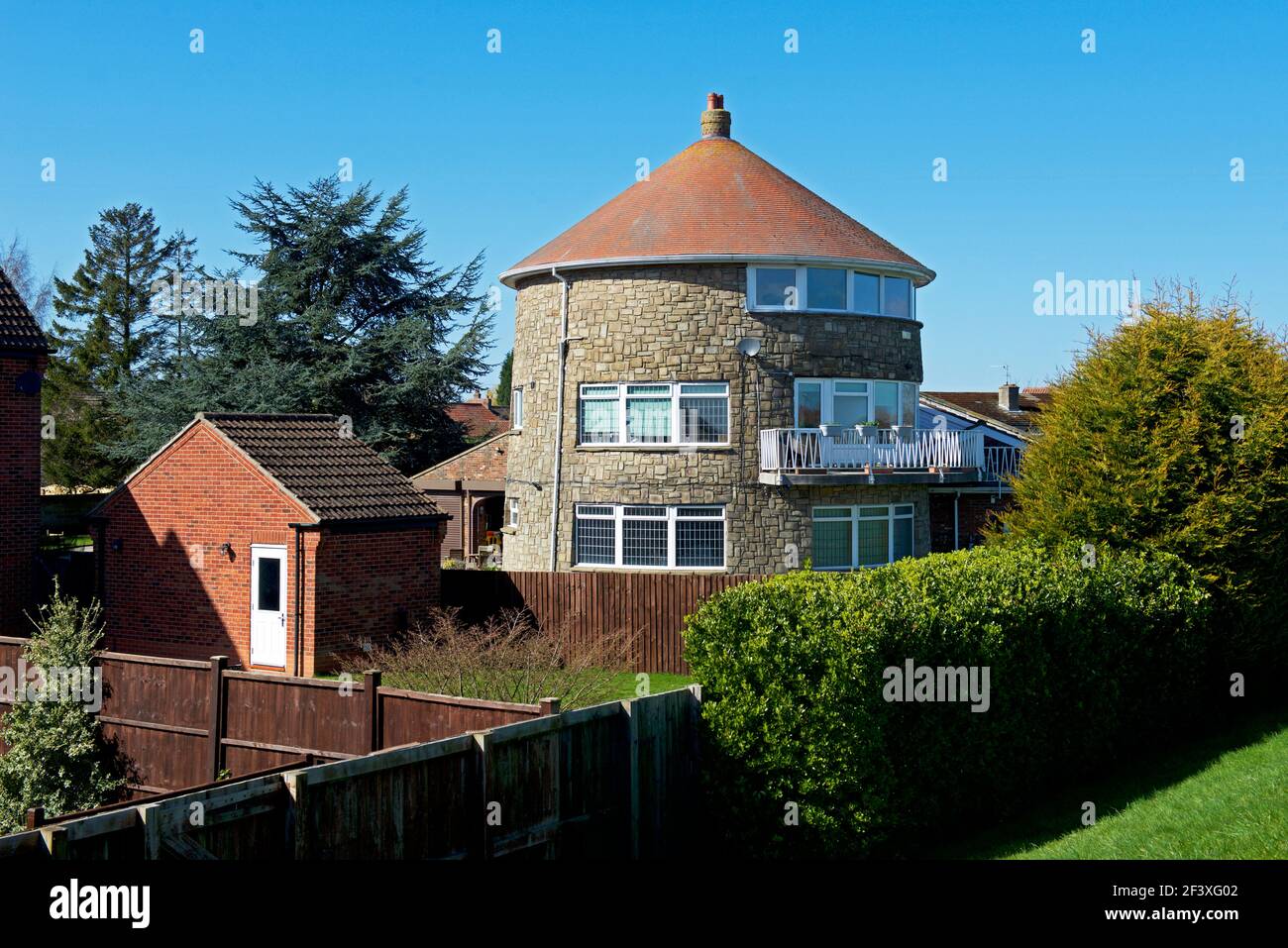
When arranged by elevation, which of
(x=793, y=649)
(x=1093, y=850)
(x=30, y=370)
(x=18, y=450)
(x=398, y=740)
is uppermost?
(x=30, y=370)

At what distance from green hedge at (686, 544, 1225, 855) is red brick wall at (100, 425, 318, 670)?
32.5 ft

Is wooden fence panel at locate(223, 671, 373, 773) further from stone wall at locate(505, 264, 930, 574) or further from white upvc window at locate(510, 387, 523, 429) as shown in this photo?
white upvc window at locate(510, 387, 523, 429)

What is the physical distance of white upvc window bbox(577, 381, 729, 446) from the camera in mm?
26625

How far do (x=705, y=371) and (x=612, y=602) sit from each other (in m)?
7.56

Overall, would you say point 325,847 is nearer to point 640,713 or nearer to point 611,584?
point 640,713

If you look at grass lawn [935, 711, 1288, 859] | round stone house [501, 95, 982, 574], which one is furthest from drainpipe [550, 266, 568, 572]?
grass lawn [935, 711, 1288, 859]

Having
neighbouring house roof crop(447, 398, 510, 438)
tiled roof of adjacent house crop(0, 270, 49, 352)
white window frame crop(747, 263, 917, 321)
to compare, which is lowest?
tiled roof of adjacent house crop(0, 270, 49, 352)

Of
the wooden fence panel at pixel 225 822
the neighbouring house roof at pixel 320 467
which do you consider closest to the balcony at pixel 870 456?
the neighbouring house roof at pixel 320 467

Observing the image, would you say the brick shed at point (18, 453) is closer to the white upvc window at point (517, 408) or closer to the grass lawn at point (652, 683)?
the grass lawn at point (652, 683)

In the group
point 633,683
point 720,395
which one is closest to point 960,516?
point 720,395

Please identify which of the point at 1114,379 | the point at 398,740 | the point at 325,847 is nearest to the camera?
the point at 325,847
